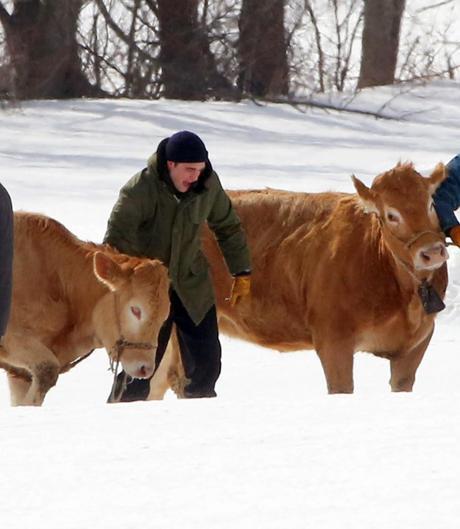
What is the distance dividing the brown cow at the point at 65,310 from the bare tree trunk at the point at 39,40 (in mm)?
14718

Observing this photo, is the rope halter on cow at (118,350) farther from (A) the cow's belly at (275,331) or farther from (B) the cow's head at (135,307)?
(A) the cow's belly at (275,331)

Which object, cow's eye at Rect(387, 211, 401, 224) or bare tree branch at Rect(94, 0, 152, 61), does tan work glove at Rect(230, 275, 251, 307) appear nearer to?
cow's eye at Rect(387, 211, 401, 224)

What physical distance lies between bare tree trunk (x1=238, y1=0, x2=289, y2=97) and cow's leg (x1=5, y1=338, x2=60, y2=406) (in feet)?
51.8

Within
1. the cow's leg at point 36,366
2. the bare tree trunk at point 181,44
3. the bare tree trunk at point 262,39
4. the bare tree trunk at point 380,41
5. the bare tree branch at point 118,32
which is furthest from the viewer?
the bare tree trunk at point 380,41

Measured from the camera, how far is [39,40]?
25.2 metres

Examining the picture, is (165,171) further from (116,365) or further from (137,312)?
(116,365)

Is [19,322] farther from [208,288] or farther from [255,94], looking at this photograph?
[255,94]

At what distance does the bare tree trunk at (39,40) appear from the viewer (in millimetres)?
25000

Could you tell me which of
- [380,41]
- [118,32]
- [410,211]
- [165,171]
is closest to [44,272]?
[165,171]

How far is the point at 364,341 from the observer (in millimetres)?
10383

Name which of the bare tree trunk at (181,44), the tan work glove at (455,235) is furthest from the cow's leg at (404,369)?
the bare tree trunk at (181,44)

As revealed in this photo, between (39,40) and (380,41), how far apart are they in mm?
6098

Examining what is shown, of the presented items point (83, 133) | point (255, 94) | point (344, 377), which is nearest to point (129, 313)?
point (344, 377)

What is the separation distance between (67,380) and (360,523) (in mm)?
7470
